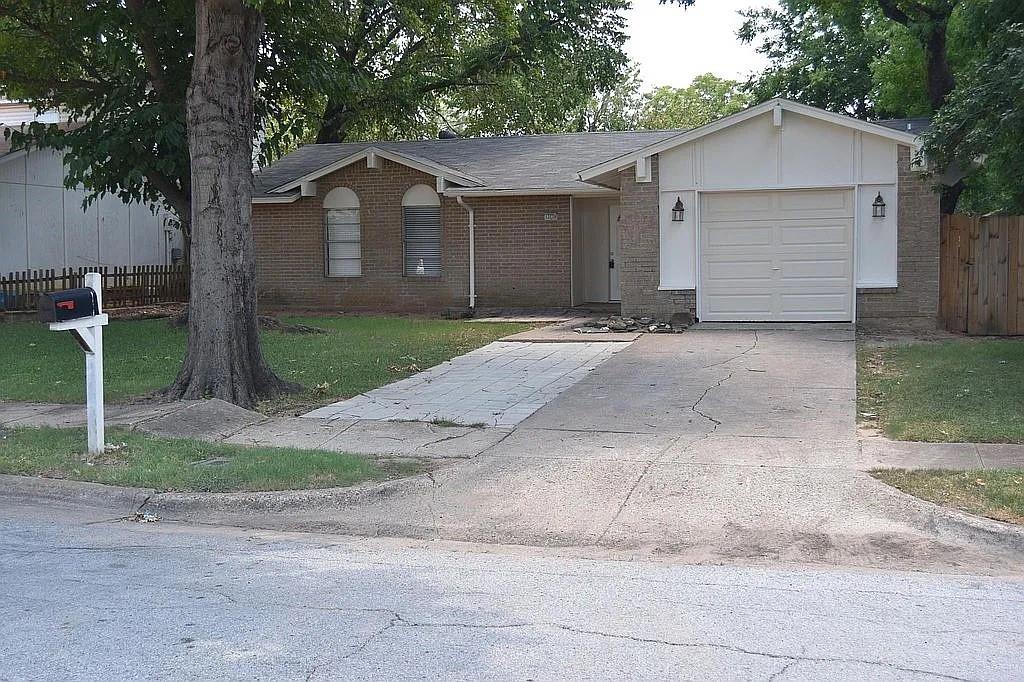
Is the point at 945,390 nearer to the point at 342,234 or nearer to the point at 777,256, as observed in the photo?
the point at 777,256

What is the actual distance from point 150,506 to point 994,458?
661cm

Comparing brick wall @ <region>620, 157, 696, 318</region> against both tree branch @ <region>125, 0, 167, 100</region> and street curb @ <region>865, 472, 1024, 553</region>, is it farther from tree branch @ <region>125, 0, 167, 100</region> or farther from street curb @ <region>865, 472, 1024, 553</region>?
street curb @ <region>865, 472, 1024, 553</region>

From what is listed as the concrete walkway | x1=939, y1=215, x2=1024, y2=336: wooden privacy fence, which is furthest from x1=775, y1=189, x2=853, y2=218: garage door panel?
the concrete walkway

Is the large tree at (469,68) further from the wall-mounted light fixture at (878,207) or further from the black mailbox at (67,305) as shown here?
the black mailbox at (67,305)

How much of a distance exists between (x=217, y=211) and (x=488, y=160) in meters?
14.0

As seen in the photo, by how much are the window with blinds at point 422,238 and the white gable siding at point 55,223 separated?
6.79m

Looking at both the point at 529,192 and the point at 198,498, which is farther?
the point at 529,192

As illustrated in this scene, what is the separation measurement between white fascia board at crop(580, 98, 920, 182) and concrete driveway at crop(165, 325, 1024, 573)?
7.48 m

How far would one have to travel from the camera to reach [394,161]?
2362 cm

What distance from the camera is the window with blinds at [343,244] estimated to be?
2428cm

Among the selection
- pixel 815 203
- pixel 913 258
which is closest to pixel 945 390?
pixel 913 258

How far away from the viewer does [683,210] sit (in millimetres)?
19078

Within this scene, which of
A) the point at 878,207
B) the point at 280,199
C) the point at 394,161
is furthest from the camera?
the point at 280,199

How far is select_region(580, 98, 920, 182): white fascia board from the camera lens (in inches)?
708
